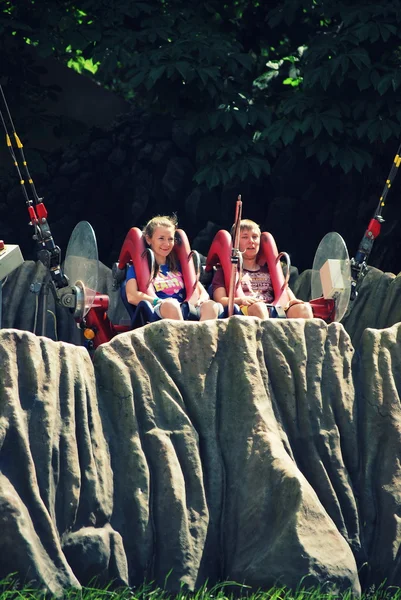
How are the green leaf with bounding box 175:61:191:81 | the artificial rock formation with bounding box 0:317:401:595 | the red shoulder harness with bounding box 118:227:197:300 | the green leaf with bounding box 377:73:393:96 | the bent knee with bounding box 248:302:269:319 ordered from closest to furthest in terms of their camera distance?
the artificial rock formation with bounding box 0:317:401:595 → the bent knee with bounding box 248:302:269:319 → the red shoulder harness with bounding box 118:227:197:300 → the green leaf with bounding box 377:73:393:96 → the green leaf with bounding box 175:61:191:81

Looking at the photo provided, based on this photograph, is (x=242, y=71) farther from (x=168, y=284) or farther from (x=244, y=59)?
(x=168, y=284)

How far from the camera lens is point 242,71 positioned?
9.16 m

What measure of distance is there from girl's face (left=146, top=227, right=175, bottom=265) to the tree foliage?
1.64 meters

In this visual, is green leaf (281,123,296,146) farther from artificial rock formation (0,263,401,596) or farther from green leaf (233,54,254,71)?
Result: artificial rock formation (0,263,401,596)

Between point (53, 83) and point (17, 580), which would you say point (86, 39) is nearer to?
point (53, 83)

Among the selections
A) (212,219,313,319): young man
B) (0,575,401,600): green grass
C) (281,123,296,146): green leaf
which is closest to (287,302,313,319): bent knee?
(212,219,313,319): young man

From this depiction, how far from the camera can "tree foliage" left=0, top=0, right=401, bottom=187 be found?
844cm

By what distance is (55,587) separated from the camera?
4801 millimetres

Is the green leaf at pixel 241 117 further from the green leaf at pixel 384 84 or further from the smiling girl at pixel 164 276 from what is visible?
the smiling girl at pixel 164 276

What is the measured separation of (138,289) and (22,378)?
6.57 feet

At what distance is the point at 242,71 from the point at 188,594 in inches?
195

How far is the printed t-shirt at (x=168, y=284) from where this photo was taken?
23.3ft

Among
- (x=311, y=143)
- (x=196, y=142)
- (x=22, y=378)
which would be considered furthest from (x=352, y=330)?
(x=22, y=378)

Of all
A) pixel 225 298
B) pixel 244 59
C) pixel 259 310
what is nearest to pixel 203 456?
pixel 259 310
